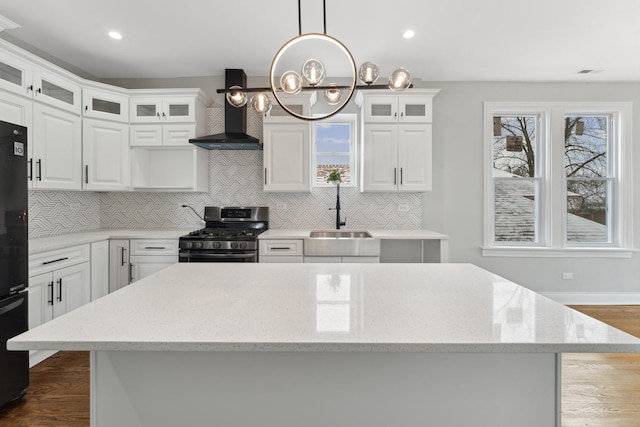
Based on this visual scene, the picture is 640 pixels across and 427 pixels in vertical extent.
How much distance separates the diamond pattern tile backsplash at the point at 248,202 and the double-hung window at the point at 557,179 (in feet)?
3.75

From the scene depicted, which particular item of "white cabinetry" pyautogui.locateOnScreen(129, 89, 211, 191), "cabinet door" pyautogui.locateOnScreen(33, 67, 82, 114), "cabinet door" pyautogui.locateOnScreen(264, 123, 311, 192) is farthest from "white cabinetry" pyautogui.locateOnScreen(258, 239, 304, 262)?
"cabinet door" pyautogui.locateOnScreen(33, 67, 82, 114)

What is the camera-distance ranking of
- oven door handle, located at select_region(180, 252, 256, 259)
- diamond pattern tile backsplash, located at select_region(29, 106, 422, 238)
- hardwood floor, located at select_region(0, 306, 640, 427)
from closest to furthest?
hardwood floor, located at select_region(0, 306, 640, 427), oven door handle, located at select_region(180, 252, 256, 259), diamond pattern tile backsplash, located at select_region(29, 106, 422, 238)

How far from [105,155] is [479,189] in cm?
424

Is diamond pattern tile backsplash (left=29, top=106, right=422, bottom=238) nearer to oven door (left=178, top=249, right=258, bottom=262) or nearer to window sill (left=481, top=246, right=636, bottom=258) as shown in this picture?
oven door (left=178, top=249, right=258, bottom=262)

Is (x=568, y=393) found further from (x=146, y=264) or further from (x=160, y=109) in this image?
(x=160, y=109)

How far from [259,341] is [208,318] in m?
0.25

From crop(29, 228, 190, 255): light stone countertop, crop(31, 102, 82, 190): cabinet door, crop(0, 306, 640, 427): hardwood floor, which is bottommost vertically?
crop(0, 306, 640, 427): hardwood floor

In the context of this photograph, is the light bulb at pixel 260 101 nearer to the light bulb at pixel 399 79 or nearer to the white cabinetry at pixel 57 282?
the light bulb at pixel 399 79

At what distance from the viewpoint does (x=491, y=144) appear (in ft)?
13.8

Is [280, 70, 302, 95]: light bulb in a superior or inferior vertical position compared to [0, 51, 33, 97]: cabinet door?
inferior

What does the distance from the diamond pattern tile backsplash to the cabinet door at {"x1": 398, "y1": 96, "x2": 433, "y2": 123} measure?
35.4 inches

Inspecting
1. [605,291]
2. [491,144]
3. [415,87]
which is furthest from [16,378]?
[605,291]

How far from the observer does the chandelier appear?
1.81 metres

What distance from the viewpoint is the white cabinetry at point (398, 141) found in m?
3.78
